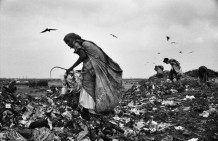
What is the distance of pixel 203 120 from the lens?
4246 millimetres

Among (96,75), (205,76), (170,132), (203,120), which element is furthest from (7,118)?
(205,76)

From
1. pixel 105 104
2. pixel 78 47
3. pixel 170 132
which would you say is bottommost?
pixel 170 132

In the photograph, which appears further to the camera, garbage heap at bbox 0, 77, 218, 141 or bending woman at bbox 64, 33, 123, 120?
bending woman at bbox 64, 33, 123, 120

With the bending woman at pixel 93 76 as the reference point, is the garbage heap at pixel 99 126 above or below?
below

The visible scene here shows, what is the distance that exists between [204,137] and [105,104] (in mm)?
1285

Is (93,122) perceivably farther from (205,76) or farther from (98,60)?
(205,76)

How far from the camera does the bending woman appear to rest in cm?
365

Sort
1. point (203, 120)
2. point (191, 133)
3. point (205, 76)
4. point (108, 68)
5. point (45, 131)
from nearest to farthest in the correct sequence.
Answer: point (45, 131) → point (191, 133) → point (108, 68) → point (203, 120) → point (205, 76)

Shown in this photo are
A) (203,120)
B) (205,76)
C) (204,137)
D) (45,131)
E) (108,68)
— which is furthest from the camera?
(205,76)

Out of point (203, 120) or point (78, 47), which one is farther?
point (203, 120)

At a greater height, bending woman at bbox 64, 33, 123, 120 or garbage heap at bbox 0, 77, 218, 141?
bending woman at bbox 64, 33, 123, 120

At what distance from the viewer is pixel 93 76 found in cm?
376

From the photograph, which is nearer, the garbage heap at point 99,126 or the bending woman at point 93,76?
the garbage heap at point 99,126

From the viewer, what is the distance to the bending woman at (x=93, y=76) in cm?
365
